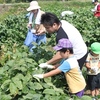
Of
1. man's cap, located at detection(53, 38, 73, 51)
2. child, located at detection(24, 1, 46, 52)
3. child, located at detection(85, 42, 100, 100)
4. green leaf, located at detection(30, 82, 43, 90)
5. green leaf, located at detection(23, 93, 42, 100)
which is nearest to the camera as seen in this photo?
green leaf, located at detection(23, 93, 42, 100)

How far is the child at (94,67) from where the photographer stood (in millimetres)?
4836

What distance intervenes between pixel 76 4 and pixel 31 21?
751 inches

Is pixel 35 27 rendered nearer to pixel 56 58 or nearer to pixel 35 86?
pixel 56 58

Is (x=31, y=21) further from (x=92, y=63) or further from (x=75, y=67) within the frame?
(x=75, y=67)

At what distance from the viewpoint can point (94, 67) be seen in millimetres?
5043

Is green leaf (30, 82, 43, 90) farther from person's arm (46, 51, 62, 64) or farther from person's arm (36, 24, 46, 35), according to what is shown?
person's arm (36, 24, 46, 35)

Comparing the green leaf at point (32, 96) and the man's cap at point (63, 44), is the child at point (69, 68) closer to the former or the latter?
the man's cap at point (63, 44)

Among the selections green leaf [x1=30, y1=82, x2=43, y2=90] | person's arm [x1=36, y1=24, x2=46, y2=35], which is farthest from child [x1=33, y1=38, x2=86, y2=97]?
person's arm [x1=36, y1=24, x2=46, y2=35]

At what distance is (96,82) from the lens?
522cm

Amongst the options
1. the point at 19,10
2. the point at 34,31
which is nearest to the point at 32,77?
the point at 34,31

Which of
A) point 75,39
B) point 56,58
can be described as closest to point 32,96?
point 56,58

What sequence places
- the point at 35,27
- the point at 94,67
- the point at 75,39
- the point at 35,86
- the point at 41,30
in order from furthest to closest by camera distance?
the point at 35,27 → the point at 41,30 → the point at 94,67 → the point at 75,39 → the point at 35,86

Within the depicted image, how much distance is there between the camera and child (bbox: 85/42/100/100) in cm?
484

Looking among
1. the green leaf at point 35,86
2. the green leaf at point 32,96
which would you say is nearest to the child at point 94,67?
the green leaf at point 35,86
